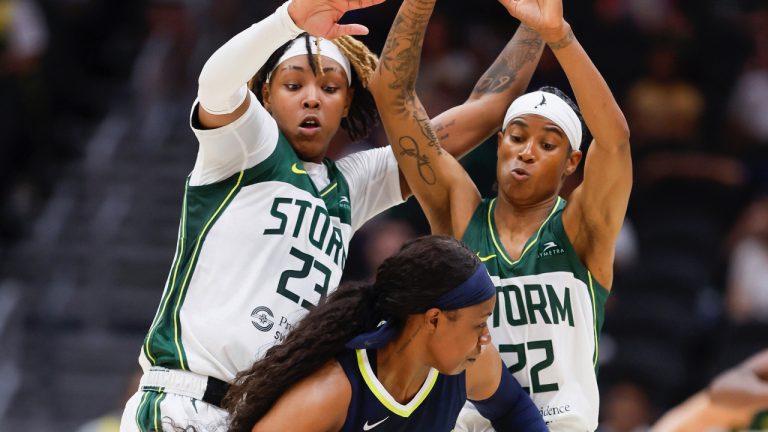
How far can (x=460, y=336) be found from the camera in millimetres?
4082

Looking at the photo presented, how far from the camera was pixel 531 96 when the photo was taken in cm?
470

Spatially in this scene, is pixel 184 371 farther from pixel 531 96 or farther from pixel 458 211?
pixel 531 96

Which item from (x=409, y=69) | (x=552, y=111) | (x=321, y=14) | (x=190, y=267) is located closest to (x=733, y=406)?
(x=552, y=111)

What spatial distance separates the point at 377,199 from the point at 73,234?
6.49 meters

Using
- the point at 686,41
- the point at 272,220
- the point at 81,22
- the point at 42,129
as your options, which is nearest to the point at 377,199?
the point at 272,220

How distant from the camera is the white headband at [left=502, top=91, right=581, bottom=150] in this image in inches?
182

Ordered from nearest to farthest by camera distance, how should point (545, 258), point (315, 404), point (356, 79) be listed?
point (315, 404), point (545, 258), point (356, 79)

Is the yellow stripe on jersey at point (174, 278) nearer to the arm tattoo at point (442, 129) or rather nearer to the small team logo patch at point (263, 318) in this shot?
the small team logo patch at point (263, 318)

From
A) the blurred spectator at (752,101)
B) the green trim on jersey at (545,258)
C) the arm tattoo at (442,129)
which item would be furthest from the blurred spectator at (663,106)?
the green trim on jersey at (545,258)

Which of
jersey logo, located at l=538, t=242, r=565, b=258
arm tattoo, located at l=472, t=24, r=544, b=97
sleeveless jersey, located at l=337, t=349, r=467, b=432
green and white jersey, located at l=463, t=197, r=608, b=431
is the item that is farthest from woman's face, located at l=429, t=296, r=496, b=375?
arm tattoo, located at l=472, t=24, r=544, b=97

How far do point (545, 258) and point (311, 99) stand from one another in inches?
40.1

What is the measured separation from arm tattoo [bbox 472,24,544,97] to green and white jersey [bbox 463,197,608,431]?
2.59ft

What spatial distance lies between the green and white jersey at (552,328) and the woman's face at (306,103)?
2.65ft

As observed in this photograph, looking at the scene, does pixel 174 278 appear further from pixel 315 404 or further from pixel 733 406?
pixel 733 406
